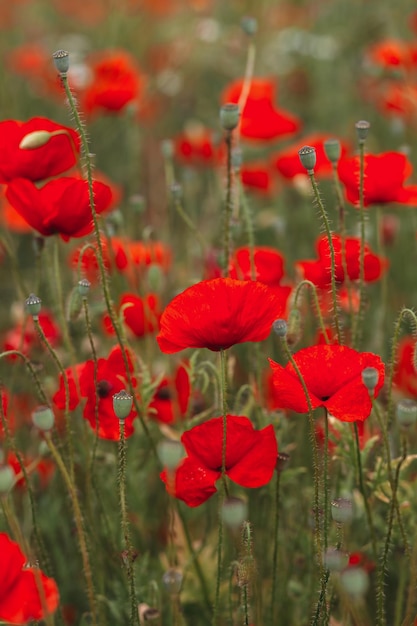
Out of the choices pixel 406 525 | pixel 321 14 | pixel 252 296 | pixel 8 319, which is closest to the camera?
pixel 252 296

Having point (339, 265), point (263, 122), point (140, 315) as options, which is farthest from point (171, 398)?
point (263, 122)

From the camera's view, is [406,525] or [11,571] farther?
[406,525]

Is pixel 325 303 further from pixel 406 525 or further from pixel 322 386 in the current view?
pixel 322 386

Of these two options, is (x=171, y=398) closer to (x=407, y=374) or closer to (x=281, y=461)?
(x=281, y=461)

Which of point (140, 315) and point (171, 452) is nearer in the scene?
point (171, 452)

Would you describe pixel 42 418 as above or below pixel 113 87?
below

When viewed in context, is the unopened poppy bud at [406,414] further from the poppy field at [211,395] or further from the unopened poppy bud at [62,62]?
the unopened poppy bud at [62,62]

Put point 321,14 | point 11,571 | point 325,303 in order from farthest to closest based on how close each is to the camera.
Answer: point 321,14 < point 325,303 < point 11,571

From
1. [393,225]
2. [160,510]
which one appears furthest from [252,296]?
[393,225]
